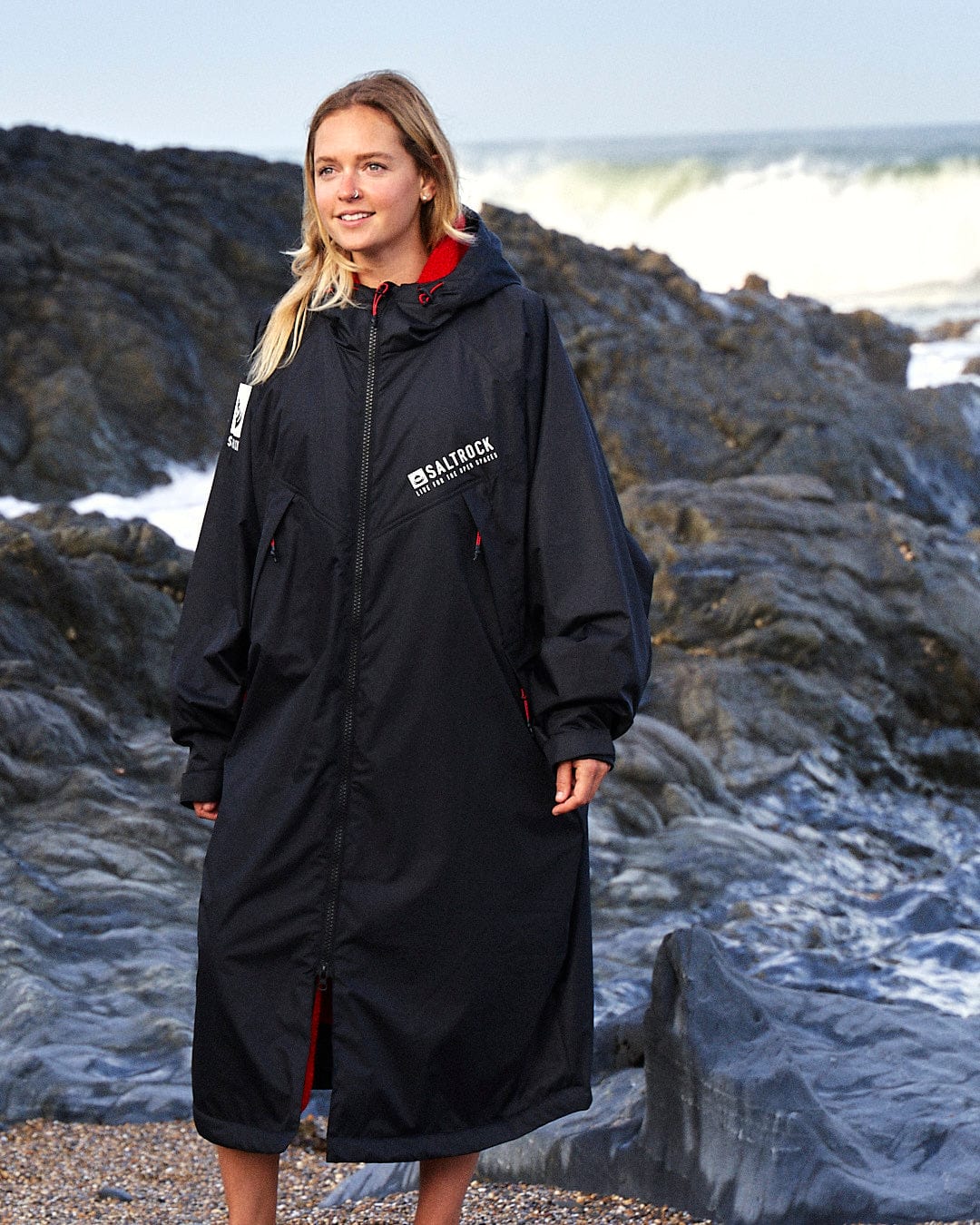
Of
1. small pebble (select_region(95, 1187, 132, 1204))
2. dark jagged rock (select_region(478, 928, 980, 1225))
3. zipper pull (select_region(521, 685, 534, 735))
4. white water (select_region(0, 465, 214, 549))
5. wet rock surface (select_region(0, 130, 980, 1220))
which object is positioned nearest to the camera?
zipper pull (select_region(521, 685, 534, 735))

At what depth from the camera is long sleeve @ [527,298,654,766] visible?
2.37 m

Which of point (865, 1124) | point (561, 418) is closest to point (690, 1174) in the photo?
point (865, 1124)

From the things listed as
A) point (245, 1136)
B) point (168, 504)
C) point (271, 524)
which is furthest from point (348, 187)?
point (168, 504)

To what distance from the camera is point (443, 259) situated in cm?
257

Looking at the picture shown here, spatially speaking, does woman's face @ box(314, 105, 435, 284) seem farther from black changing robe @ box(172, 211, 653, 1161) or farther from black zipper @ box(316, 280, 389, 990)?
black zipper @ box(316, 280, 389, 990)

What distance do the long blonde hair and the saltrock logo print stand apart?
12.5 inches

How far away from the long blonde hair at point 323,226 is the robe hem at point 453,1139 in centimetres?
124

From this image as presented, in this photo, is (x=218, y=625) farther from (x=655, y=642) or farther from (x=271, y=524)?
(x=655, y=642)

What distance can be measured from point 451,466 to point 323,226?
1.65ft

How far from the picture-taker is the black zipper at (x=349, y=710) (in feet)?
7.78

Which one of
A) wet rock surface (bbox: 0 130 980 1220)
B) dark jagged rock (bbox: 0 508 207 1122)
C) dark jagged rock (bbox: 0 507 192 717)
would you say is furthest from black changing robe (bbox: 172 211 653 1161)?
dark jagged rock (bbox: 0 507 192 717)

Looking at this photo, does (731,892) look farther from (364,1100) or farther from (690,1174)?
(364,1100)

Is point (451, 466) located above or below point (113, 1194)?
above

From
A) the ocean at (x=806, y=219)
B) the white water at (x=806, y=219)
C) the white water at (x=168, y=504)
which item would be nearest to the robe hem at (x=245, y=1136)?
the white water at (x=168, y=504)
